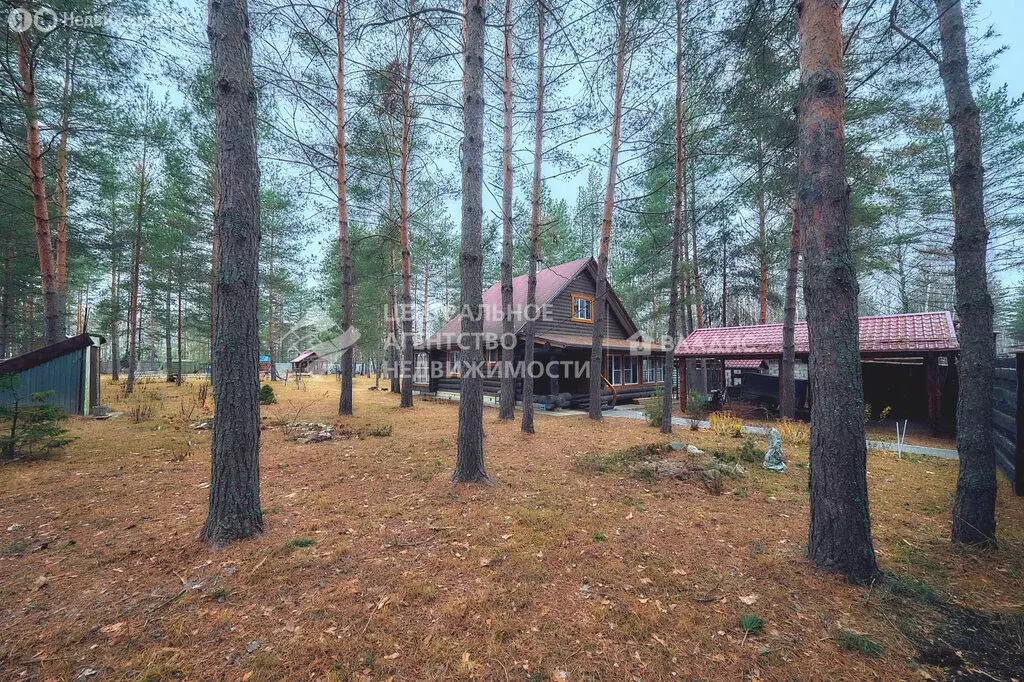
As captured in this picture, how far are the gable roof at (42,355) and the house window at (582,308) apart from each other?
15.5 m

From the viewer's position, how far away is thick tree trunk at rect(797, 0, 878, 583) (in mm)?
2697

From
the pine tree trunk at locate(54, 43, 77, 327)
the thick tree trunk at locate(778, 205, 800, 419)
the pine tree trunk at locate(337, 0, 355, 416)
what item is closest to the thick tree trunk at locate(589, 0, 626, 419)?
the thick tree trunk at locate(778, 205, 800, 419)

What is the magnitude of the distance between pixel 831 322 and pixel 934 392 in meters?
10.2

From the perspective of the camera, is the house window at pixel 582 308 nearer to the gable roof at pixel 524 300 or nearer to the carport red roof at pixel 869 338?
the gable roof at pixel 524 300

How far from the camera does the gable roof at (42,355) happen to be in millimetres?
8148

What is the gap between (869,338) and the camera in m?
9.71

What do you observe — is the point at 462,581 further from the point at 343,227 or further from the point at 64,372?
the point at 64,372

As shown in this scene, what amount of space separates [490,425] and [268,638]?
25.5 ft

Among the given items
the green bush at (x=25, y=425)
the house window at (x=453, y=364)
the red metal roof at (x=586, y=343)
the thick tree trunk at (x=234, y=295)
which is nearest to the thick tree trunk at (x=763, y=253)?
the red metal roof at (x=586, y=343)

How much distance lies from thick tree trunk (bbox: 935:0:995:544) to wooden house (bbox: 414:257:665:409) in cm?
974

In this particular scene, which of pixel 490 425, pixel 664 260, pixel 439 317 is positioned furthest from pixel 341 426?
pixel 439 317

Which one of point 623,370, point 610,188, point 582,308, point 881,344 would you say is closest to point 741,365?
point 623,370

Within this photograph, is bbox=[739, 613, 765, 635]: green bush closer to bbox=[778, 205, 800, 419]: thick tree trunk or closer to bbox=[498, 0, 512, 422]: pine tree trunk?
bbox=[498, 0, 512, 422]: pine tree trunk

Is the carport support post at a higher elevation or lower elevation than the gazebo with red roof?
lower
